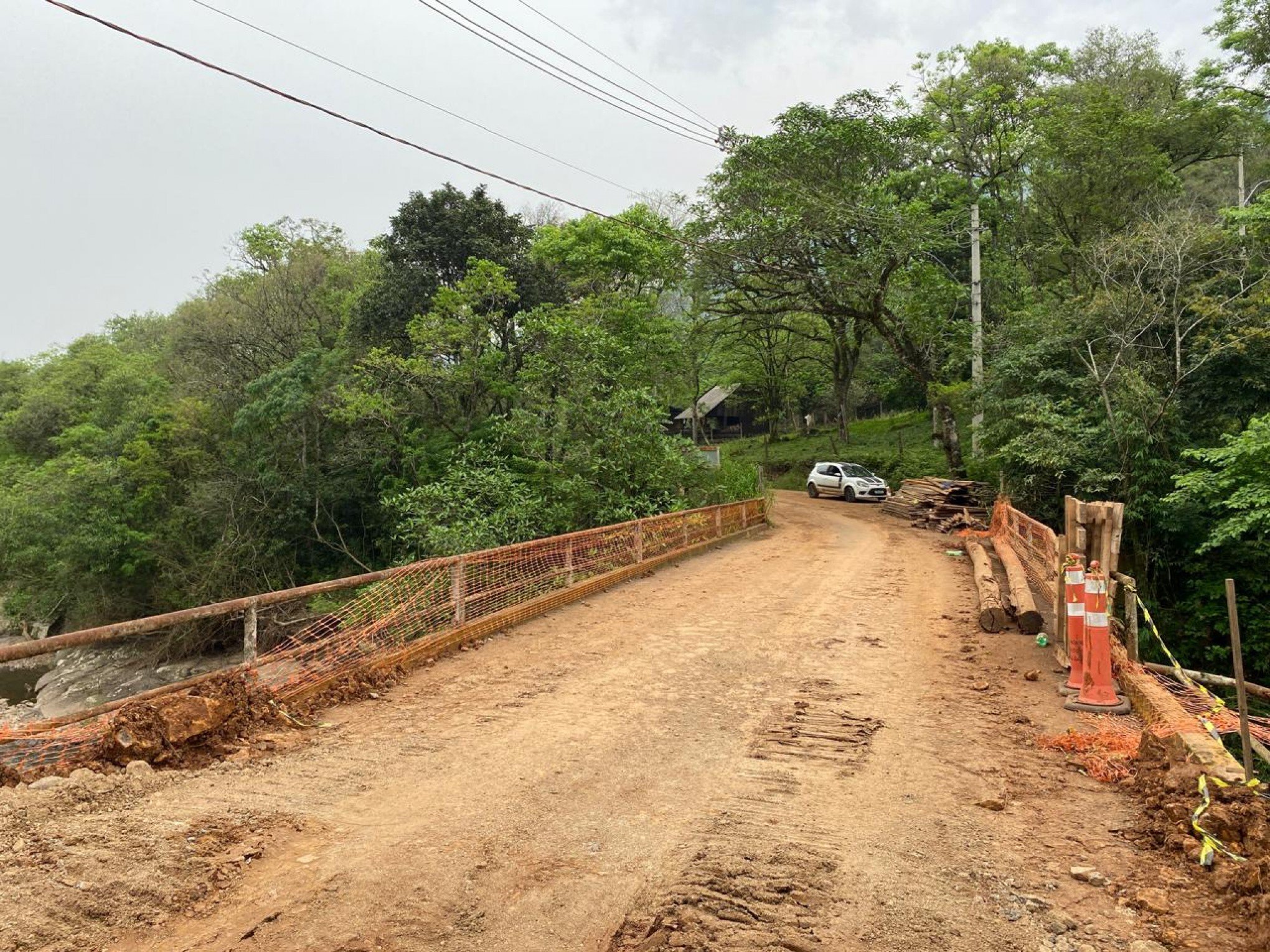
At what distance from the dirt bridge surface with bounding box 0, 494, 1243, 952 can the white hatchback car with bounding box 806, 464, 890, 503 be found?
2373 centimetres

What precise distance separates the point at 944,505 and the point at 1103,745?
756 inches

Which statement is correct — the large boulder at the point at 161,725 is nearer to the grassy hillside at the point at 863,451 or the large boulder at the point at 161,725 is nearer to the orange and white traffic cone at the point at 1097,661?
the orange and white traffic cone at the point at 1097,661

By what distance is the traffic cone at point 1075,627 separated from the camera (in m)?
6.43

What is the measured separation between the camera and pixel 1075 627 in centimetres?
652

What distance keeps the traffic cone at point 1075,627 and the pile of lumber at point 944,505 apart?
15.6m

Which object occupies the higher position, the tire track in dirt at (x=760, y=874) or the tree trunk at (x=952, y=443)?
the tree trunk at (x=952, y=443)

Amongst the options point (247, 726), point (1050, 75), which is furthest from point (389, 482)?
point (1050, 75)

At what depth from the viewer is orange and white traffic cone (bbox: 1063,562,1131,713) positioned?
5.96 m

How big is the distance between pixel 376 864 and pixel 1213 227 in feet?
66.9

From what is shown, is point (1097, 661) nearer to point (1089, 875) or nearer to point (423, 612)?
point (1089, 875)

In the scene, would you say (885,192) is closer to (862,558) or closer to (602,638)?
(862,558)

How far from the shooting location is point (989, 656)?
25.8 ft

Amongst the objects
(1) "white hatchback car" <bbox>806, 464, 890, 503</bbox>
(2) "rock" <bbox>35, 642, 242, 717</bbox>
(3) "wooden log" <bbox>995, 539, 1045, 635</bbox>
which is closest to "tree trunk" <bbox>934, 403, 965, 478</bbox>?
(1) "white hatchback car" <bbox>806, 464, 890, 503</bbox>

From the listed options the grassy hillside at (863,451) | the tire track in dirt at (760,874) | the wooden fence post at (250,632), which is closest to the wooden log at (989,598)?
the tire track in dirt at (760,874)
